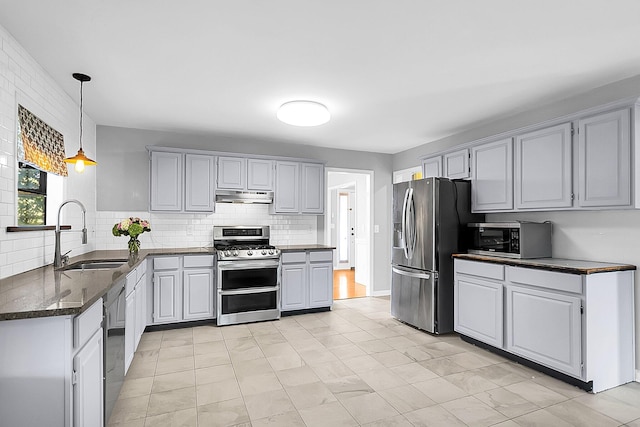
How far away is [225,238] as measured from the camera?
485cm

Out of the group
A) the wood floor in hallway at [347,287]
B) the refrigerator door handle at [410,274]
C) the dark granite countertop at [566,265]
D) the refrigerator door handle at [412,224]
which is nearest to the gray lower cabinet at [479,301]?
the dark granite countertop at [566,265]

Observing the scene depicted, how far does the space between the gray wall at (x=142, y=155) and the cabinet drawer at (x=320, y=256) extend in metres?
0.71

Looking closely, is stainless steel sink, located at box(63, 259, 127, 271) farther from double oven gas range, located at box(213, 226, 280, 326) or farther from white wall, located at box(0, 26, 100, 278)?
double oven gas range, located at box(213, 226, 280, 326)

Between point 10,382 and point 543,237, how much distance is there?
4001mm

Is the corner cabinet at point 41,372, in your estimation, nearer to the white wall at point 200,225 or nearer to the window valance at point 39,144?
the window valance at point 39,144

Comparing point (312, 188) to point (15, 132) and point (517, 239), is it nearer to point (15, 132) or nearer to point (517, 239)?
point (517, 239)

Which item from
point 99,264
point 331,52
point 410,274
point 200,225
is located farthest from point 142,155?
point 410,274

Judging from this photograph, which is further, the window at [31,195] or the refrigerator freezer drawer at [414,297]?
the refrigerator freezer drawer at [414,297]

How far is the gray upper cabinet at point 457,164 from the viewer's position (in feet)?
13.6

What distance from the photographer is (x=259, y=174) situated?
486cm

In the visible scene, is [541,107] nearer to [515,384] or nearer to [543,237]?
[543,237]

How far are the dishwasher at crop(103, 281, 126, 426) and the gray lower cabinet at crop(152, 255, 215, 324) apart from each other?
157cm

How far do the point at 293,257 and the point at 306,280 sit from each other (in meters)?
0.37

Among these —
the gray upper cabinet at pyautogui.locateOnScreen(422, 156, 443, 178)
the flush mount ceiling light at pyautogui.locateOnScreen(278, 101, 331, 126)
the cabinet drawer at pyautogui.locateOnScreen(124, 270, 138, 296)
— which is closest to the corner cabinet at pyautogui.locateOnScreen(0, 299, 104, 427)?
the cabinet drawer at pyautogui.locateOnScreen(124, 270, 138, 296)
